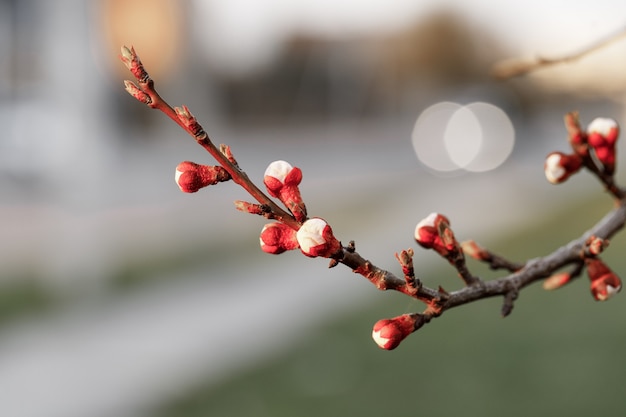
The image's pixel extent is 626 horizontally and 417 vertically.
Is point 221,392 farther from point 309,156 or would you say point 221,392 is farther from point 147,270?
point 309,156

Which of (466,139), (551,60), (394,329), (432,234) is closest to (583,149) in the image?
(551,60)

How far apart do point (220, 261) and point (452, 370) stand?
3927mm

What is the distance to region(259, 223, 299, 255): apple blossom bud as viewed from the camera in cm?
82

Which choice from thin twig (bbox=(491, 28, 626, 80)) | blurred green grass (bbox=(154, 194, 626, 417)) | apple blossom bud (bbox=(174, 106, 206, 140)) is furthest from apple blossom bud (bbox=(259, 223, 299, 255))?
blurred green grass (bbox=(154, 194, 626, 417))

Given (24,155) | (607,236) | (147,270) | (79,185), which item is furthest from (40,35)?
→ (607,236)

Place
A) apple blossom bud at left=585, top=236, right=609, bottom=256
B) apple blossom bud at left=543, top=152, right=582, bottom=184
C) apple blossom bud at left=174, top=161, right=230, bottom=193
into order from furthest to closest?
1. apple blossom bud at left=543, top=152, right=582, bottom=184
2. apple blossom bud at left=585, top=236, right=609, bottom=256
3. apple blossom bud at left=174, top=161, right=230, bottom=193

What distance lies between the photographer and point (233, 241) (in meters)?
10.5

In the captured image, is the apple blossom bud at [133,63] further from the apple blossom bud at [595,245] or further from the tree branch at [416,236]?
the apple blossom bud at [595,245]

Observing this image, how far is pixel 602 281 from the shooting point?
100cm

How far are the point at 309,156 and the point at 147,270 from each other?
12484 millimetres

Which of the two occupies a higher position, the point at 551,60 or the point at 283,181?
the point at 551,60

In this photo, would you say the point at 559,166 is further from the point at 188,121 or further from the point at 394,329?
the point at 188,121

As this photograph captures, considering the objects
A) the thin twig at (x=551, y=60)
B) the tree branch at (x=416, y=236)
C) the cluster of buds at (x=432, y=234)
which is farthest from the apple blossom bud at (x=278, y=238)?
the thin twig at (x=551, y=60)

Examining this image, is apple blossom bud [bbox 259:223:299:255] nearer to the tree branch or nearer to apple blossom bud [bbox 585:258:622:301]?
the tree branch
